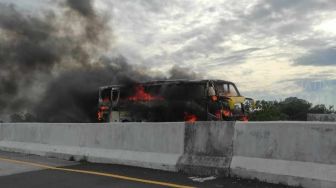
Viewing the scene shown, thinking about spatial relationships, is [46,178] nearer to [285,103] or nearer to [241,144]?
[241,144]

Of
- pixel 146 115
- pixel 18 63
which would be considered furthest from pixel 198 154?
pixel 18 63

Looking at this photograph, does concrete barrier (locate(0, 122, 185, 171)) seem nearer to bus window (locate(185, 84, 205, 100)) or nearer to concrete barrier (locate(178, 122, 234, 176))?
concrete barrier (locate(178, 122, 234, 176))

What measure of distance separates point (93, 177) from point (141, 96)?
34.6ft

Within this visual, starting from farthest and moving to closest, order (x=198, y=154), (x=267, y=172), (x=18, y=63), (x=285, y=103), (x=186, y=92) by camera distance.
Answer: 1. (x=285, y=103)
2. (x=18, y=63)
3. (x=186, y=92)
4. (x=198, y=154)
5. (x=267, y=172)

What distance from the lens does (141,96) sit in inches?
754

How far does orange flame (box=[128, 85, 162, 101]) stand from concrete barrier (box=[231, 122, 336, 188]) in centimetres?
1084

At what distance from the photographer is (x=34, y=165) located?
423 inches

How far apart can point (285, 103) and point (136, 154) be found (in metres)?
31.1

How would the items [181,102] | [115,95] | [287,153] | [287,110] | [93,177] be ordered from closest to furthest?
[287,153]
[93,177]
[181,102]
[115,95]
[287,110]

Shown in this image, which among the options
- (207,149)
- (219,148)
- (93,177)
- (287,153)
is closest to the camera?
(287,153)

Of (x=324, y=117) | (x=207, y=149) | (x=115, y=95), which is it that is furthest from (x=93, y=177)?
(x=115, y=95)

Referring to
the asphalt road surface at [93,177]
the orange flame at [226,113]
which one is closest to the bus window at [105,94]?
the orange flame at [226,113]

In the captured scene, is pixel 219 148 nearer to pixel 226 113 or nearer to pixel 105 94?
pixel 226 113

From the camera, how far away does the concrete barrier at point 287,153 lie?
21.9 feet
